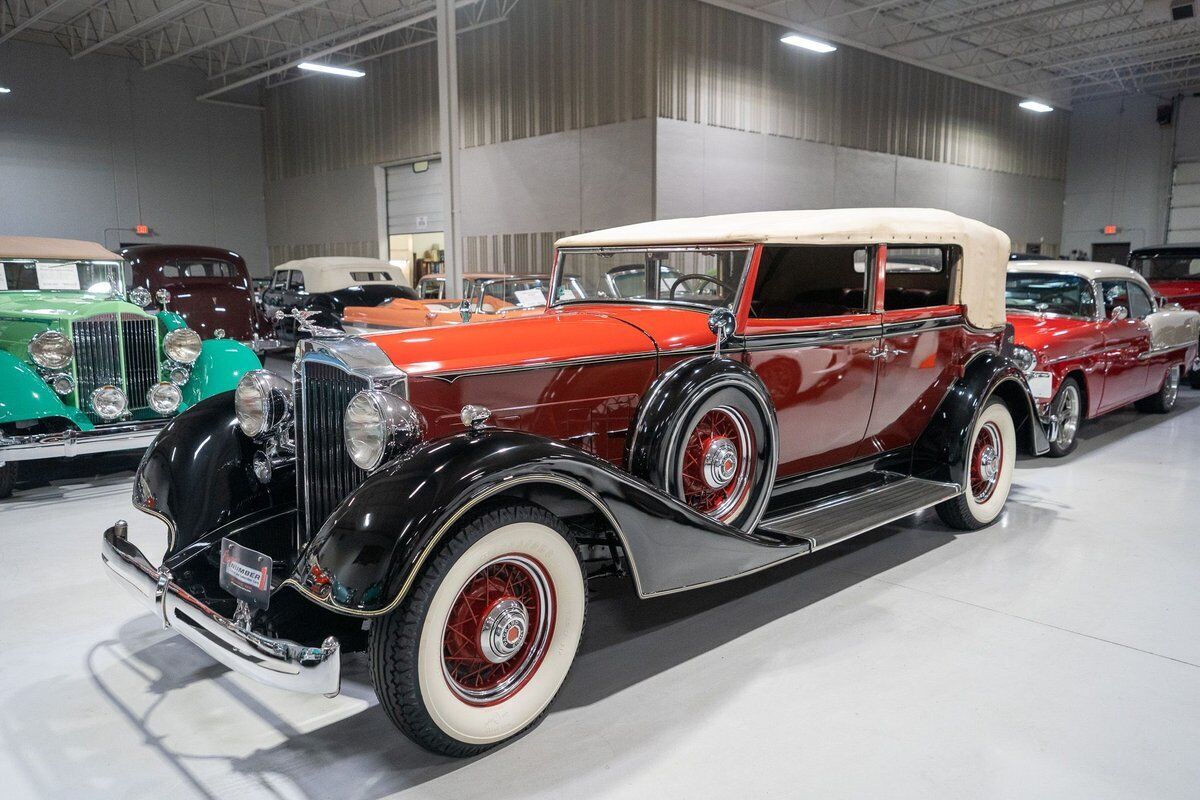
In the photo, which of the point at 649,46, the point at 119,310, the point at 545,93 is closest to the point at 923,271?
the point at 119,310

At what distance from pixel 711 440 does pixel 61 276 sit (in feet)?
20.4

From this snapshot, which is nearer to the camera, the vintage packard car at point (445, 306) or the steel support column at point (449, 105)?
the steel support column at point (449, 105)

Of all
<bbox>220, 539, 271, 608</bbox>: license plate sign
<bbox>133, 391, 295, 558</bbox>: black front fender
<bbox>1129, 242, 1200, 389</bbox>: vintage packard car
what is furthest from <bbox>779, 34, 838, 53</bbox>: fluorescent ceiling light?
<bbox>220, 539, 271, 608</bbox>: license plate sign

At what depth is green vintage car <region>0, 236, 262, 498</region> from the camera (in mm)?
4977

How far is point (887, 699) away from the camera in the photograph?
2840 mm

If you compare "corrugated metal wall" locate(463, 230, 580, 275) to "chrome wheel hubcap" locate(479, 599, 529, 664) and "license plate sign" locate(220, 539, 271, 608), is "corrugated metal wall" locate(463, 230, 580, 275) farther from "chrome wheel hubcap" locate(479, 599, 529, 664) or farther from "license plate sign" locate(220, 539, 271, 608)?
"chrome wheel hubcap" locate(479, 599, 529, 664)

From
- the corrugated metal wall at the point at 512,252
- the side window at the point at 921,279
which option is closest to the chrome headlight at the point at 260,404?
the side window at the point at 921,279

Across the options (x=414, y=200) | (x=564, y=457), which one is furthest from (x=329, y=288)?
(x=564, y=457)

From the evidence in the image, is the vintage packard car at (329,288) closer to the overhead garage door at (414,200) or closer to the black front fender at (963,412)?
the overhead garage door at (414,200)

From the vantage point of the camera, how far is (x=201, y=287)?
31.7ft

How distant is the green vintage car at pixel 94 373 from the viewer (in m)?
4.98

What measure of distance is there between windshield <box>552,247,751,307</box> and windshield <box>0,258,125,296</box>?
189 inches

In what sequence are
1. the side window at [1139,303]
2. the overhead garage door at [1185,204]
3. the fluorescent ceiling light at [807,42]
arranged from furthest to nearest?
the overhead garage door at [1185,204]
the fluorescent ceiling light at [807,42]
the side window at [1139,303]

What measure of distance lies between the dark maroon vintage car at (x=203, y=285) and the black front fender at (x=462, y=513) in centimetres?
745
